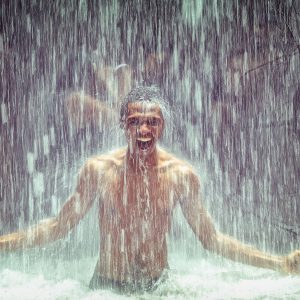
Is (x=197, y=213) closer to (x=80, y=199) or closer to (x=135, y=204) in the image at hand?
(x=135, y=204)

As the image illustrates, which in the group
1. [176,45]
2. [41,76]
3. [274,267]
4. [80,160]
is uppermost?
[176,45]

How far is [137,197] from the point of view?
2984 millimetres

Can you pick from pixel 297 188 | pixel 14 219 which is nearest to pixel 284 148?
pixel 297 188

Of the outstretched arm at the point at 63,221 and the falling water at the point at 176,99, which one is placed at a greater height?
the falling water at the point at 176,99

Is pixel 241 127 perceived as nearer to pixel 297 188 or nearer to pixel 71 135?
pixel 297 188

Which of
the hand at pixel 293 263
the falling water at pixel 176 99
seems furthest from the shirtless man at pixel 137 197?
the falling water at pixel 176 99

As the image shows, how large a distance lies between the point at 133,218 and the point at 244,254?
0.76 metres

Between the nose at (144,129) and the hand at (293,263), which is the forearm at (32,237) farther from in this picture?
the hand at (293,263)

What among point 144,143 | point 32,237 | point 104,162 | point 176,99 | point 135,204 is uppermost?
point 176,99

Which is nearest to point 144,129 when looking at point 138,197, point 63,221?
point 138,197

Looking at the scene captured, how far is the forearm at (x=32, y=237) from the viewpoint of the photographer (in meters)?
2.59

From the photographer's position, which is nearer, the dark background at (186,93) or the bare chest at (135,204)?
the bare chest at (135,204)

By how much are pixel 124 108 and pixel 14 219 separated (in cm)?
343

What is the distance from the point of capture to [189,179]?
294 centimetres
